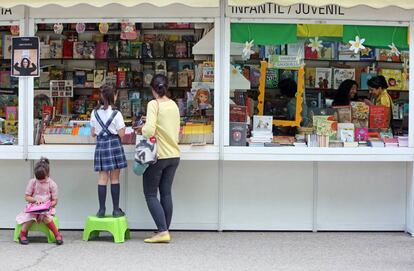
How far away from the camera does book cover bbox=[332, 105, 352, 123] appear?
8.67 metres

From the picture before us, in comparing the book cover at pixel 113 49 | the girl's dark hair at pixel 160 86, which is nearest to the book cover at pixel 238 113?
the girl's dark hair at pixel 160 86

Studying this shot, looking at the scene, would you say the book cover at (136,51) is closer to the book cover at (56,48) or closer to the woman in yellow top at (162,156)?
the book cover at (56,48)

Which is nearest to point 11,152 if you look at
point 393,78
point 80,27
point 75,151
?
point 75,151

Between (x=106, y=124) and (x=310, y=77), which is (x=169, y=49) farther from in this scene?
(x=106, y=124)

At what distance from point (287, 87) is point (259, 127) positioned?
0.67 meters

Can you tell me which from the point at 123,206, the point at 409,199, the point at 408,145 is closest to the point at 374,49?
the point at 408,145

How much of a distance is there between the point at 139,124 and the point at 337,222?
8.21ft

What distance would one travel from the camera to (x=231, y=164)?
837 cm

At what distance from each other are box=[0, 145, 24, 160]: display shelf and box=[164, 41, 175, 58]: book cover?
232cm

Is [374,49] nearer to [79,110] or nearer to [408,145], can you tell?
[408,145]

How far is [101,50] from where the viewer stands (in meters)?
9.59

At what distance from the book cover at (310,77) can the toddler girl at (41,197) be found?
3.36 meters

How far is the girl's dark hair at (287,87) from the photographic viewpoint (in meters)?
8.80

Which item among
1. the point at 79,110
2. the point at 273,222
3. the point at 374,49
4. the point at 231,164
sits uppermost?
the point at 374,49
